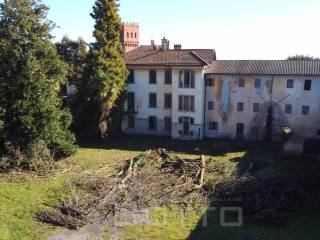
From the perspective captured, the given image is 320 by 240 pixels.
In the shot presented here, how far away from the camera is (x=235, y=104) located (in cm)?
3806

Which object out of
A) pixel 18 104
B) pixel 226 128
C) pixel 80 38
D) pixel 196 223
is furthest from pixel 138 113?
pixel 196 223

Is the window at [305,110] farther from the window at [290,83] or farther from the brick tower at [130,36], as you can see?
the brick tower at [130,36]

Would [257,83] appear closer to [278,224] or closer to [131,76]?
[131,76]

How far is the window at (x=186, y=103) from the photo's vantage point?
3843 centimetres

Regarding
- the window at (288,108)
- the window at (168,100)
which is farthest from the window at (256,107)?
the window at (168,100)

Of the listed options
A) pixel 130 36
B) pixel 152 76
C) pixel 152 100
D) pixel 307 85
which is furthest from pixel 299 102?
pixel 130 36

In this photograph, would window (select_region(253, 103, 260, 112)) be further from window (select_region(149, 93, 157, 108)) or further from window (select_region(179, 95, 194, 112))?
window (select_region(149, 93, 157, 108))

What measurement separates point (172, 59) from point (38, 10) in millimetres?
16218

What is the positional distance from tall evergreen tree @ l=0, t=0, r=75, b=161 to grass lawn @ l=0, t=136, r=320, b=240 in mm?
3225

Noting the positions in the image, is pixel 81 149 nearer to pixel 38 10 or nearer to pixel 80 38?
pixel 38 10

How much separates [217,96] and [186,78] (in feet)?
12.3

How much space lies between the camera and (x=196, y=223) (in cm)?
1914

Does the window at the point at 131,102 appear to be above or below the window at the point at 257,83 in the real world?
below

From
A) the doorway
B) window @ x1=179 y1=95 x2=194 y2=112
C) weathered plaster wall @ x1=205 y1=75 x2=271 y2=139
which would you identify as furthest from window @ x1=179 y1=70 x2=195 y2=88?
the doorway
